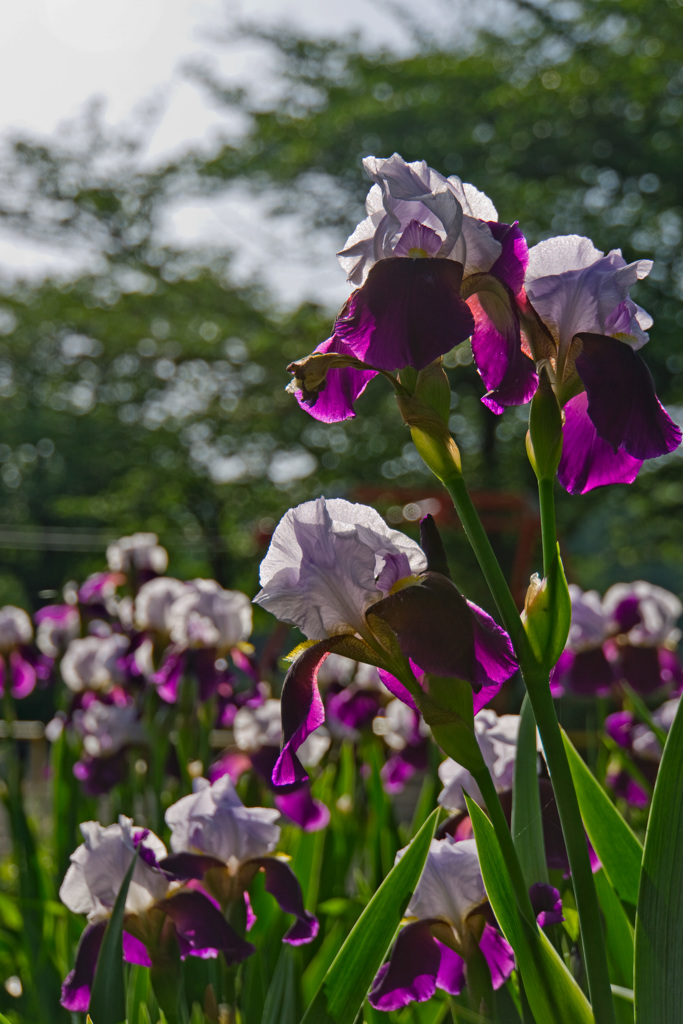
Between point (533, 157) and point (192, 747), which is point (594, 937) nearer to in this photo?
point (192, 747)

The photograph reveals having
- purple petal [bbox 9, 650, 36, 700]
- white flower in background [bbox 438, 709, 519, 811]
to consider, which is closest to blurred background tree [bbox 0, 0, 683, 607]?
purple petal [bbox 9, 650, 36, 700]

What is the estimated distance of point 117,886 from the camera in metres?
0.99

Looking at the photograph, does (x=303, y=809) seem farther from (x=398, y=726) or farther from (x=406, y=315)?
(x=406, y=315)

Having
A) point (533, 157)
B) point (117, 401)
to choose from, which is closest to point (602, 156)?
point (533, 157)

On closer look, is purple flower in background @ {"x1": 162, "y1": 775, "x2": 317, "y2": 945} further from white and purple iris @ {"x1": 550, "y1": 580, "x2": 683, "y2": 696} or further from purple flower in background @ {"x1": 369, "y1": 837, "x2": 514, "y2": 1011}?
white and purple iris @ {"x1": 550, "y1": 580, "x2": 683, "y2": 696}

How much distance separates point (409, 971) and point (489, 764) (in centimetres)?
29

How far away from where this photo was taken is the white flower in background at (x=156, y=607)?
2320 mm

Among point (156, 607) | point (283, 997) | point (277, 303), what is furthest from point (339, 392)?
point (277, 303)

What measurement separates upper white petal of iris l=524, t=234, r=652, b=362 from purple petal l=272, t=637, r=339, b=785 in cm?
32

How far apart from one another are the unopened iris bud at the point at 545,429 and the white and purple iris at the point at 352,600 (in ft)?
0.34

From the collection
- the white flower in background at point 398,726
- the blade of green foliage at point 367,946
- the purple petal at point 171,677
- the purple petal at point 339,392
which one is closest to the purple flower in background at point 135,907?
the blade of green foliage at point 367,946

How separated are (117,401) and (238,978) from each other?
32.6ft

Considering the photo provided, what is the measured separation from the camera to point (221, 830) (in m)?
1.05

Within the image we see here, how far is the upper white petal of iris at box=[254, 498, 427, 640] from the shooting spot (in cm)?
70
